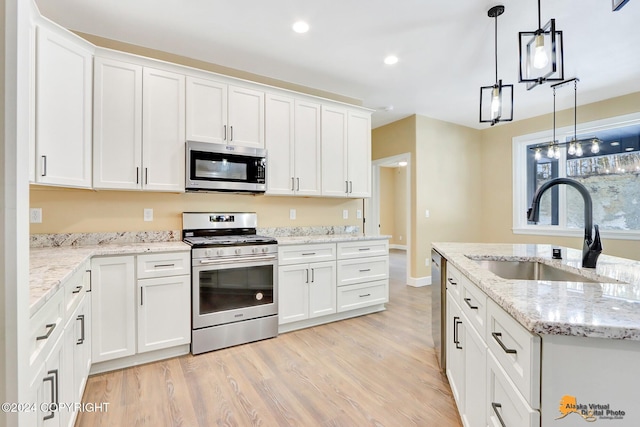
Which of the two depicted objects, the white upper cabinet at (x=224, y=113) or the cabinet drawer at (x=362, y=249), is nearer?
the white upper cabinet at (x=224, y=113)

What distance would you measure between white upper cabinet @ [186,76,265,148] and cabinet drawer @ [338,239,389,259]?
142cm

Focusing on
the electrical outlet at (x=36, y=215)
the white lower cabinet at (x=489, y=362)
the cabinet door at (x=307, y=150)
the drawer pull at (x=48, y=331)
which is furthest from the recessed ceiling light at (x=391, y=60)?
the electrical outlet at (x=36, y=215)

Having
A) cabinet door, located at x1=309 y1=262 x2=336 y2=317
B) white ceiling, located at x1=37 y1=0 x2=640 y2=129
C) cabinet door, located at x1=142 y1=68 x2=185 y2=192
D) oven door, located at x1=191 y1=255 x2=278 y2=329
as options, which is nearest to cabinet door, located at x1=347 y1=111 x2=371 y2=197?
white ceiling, located at x1=37 y1=0 x2=640 y2=129

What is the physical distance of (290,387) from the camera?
6.82 ft

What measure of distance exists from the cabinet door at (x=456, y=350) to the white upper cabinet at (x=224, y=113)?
233cm

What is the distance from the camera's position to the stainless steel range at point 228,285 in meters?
2.55

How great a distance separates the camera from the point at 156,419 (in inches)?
69.1

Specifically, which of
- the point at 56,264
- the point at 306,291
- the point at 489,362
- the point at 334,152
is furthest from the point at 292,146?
the point at 489,362

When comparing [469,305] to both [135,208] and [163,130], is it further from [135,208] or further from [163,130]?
[135,208]

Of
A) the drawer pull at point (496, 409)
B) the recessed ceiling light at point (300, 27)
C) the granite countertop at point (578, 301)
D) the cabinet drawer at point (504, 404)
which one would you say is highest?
the recessed ceiling light at point (300, 27)

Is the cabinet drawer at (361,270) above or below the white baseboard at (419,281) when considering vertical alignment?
above

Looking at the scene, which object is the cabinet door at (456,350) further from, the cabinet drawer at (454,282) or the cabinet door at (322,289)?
the cabinet door at (322,289)

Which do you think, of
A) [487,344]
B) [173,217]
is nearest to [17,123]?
[487,344]

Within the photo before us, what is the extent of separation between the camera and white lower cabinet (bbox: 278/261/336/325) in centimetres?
298
